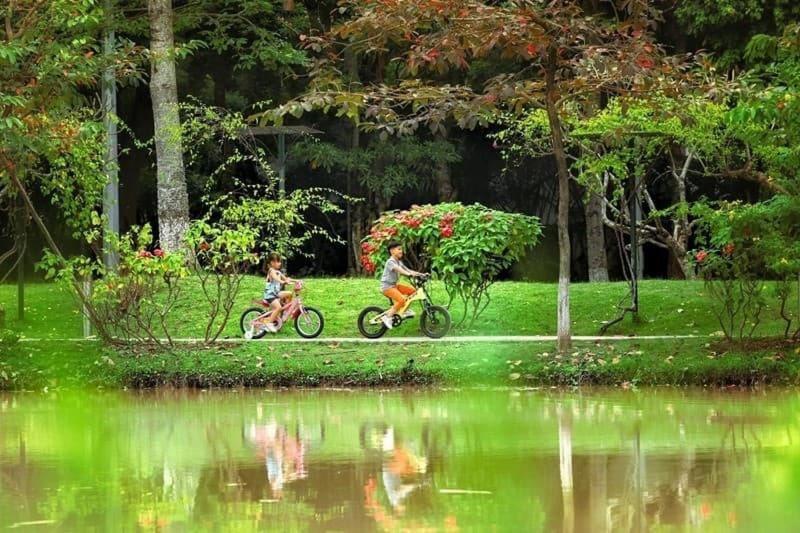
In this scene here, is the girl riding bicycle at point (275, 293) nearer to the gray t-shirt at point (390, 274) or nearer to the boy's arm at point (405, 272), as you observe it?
the gray t-shirt at point (390, 274)

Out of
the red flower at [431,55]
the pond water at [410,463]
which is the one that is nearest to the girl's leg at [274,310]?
the pond water at [410,463]

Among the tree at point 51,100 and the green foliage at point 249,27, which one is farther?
the green foliage at point 249,27

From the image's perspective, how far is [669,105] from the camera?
19.9 meters

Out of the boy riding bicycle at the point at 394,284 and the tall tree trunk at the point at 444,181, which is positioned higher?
the tall tree trunk at the point at 444,181

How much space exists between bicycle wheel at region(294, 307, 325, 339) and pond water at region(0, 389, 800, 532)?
455cm

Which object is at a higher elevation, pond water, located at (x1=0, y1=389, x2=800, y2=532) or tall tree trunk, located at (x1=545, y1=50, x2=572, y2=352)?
tall tree trunk, located at (x1=545, y1=50, x2=572, y2=352)

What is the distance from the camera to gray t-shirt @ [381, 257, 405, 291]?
21641 millimetres

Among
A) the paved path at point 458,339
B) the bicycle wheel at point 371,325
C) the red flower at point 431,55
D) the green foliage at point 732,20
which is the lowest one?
the paved path at point 458,339

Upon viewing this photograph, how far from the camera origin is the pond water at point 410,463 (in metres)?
9.39

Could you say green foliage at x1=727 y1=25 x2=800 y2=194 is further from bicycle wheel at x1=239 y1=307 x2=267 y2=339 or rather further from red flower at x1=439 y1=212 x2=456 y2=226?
bicycle wheel at x1=239 y1=307 x2=267 y2=339

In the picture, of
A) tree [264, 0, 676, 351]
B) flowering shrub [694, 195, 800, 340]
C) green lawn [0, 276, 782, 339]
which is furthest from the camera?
green lawn [0, 276, 782, 339]

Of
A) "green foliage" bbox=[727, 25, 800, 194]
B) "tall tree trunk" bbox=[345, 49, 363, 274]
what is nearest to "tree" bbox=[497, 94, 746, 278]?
"green foliage" bbox=[727, 25, 800, 194]

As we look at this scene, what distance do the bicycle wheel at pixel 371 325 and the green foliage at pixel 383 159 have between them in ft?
33.8

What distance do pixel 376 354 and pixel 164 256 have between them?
132 inches
